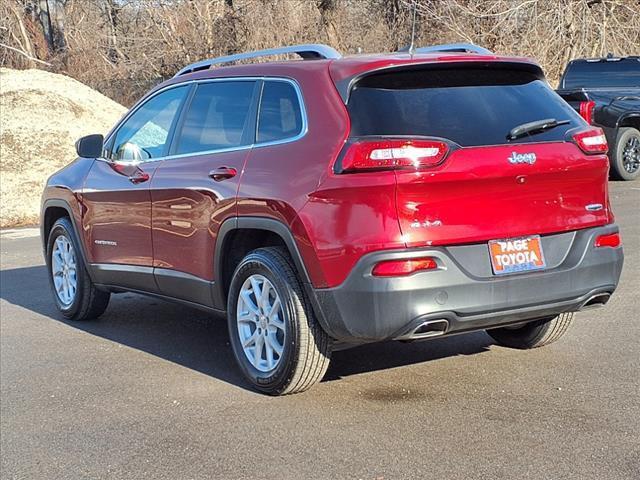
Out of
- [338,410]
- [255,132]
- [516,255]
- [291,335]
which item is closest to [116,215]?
[255,132]

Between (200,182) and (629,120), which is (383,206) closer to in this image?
(200,182)

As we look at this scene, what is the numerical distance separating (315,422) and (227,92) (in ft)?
7.28

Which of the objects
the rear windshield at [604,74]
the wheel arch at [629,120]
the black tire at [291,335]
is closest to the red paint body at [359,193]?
the black tire at [291,335]

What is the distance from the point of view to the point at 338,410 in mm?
5008

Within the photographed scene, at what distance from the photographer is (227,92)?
19.4 ft

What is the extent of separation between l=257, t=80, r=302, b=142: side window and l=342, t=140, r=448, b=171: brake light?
0.60 metres

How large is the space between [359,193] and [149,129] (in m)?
2.54

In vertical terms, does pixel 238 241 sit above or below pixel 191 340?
above

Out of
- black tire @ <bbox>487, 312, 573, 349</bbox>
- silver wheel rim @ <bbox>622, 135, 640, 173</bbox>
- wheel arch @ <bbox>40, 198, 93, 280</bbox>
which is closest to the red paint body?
black tire @ <bbox>487, 312, 573, 349</bbox>

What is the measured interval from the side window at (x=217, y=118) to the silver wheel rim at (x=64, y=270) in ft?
6.30

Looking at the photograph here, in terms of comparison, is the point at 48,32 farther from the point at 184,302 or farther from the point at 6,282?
the point at 184,302

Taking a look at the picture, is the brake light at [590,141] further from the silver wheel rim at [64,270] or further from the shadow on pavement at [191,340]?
the silver wheel rim at [64,270]

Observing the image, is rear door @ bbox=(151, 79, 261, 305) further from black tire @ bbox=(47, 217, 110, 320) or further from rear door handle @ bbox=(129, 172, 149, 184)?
black tire @ bbox=(47, 217, 110, 320)

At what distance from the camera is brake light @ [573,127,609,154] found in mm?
5078
